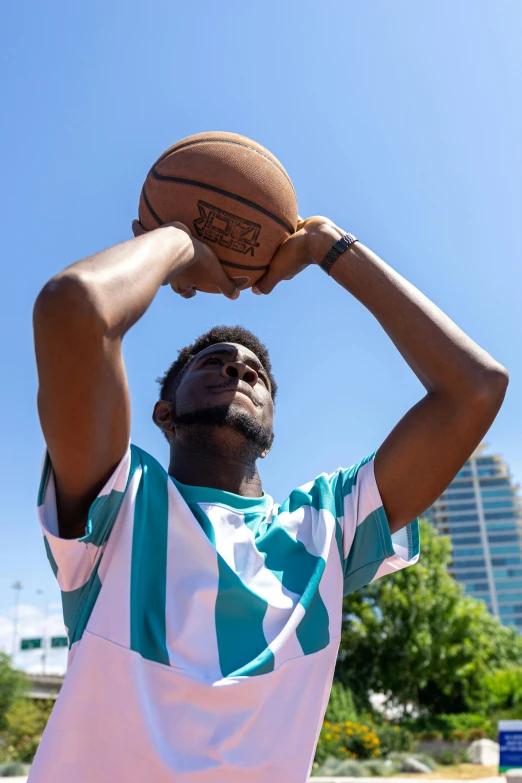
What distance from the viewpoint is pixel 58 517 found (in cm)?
185

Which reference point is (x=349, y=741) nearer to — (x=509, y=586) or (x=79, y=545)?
(x=79, y=545)

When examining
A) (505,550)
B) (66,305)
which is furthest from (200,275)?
(505,550)

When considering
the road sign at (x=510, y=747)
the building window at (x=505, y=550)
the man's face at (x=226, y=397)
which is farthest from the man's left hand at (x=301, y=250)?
the building window at (x=505, y=550)

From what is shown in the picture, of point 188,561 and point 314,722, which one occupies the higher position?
point 188,561

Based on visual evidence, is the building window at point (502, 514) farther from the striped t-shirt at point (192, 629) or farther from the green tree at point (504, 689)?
the striped t-shirt at point (192, 629)

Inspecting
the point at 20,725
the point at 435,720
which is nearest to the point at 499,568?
the point at 435,720

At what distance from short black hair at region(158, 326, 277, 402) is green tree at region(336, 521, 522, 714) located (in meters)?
23.1

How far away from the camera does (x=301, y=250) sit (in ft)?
8.54

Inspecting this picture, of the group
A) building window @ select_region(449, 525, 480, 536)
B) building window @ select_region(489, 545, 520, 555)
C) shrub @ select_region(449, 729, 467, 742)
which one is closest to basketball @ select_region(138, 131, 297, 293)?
shrub @ select_region(449, 729, 467, 742)

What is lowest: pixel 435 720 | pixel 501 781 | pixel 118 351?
pixel 435 720

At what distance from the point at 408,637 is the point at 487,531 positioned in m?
111

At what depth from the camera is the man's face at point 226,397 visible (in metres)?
2.45

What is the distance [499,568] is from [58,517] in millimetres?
135185

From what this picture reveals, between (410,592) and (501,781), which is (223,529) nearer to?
(501,781)
